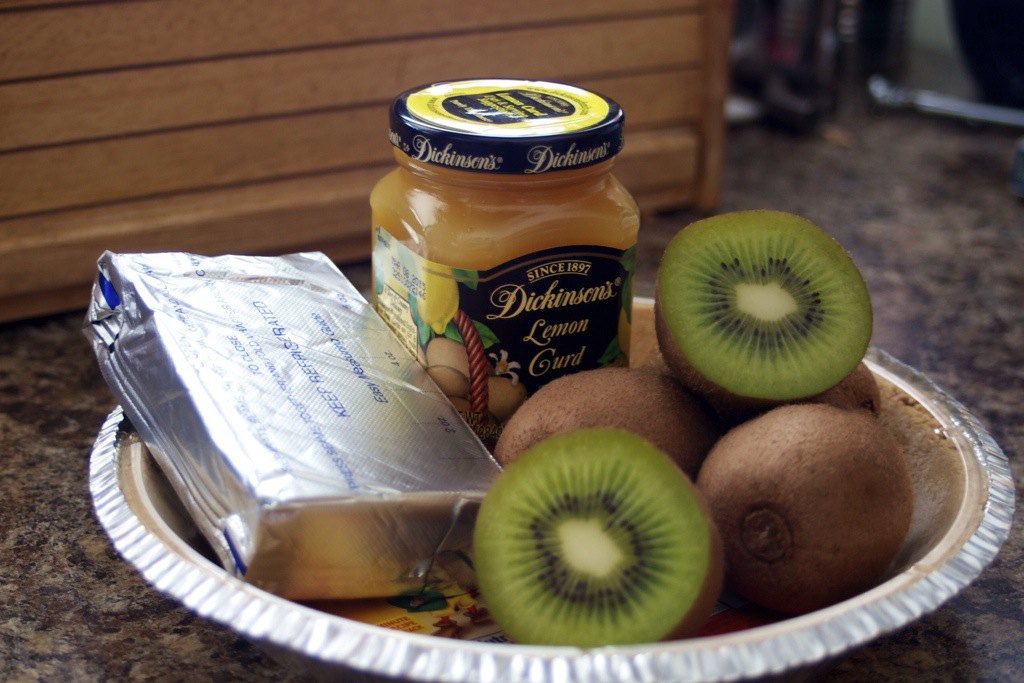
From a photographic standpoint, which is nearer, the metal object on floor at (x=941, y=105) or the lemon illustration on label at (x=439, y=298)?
the lemon illustration on label at (x=439, y=298)

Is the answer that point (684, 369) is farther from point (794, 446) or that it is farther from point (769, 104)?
point (769, 104)

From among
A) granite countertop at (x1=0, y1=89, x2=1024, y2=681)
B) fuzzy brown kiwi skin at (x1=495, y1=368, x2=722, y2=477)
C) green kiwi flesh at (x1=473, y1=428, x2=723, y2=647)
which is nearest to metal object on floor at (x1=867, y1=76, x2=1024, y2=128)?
granite countertop at (x1=0, y1=89, x2=1024, y2=681)

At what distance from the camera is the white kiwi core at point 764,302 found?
702 mm

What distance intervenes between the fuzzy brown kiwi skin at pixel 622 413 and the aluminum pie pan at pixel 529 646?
0.49 feet

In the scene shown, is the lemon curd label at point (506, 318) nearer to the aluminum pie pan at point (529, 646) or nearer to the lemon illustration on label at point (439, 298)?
the lemon illustration on label at point (439, 298)

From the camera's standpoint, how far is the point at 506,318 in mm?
753

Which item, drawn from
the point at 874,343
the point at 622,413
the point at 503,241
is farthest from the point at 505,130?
the point at 874,343

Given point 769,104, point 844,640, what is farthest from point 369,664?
point 769,104

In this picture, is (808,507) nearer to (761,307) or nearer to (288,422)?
(761,307)

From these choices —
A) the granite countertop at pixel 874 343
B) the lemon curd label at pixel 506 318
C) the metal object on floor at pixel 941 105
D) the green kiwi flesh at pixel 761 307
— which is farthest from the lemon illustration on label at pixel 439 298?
the metal object on floor at pixel 941 105

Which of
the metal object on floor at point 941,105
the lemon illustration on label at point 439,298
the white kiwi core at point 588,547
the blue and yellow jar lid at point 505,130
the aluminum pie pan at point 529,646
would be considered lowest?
the metal object on floor at point 941,105

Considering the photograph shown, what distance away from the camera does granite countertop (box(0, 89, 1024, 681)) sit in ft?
2.39

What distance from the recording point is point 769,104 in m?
1.95

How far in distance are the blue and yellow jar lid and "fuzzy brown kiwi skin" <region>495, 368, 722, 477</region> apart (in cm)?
14
